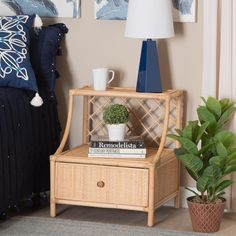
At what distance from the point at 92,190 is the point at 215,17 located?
1.04 meters

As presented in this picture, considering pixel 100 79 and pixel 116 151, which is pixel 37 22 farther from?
pixel 116 151

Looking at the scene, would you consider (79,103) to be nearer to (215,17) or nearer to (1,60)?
(1,60)

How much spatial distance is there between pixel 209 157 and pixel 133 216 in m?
0.53

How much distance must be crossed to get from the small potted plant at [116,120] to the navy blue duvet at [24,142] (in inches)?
13.6

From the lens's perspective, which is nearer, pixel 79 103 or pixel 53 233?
pixel 53 233

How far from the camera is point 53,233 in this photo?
3.36 m

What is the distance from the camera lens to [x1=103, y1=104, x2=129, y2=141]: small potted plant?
11.7ft

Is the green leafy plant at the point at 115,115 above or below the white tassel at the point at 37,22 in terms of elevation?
below

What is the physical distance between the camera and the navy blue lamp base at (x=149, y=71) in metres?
3.58

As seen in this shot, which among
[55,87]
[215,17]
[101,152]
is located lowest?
[101,152]

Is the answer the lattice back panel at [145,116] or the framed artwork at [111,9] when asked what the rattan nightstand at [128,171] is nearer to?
the lattice back panel at [145,116]

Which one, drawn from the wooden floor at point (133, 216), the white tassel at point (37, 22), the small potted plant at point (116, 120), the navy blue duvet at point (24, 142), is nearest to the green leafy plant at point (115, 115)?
the small potted plant at point (116, 120)

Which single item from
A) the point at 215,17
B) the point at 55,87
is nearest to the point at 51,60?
the point at 55,87

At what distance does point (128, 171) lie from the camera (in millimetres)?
3439
